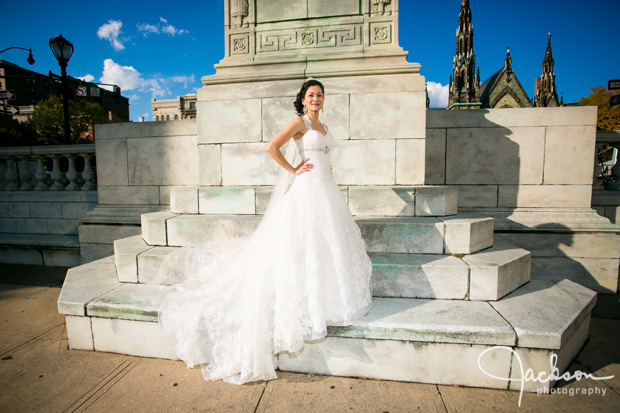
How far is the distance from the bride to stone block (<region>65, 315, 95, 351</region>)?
0.92m

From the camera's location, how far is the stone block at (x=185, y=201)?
Answer: 4.52 meters

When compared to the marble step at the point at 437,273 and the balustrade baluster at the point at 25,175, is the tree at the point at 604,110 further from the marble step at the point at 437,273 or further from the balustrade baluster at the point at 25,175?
the balustrade baluster at the point at 25,175

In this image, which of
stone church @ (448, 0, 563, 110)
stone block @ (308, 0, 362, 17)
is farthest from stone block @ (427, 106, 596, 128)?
stone church @ (448, 0, 563, 110)

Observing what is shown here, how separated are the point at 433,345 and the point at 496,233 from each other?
11.2ft

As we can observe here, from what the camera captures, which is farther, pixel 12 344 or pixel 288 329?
pixel 12 344

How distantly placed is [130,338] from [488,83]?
6395 centimetres

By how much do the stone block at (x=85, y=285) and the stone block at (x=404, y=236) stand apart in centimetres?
313

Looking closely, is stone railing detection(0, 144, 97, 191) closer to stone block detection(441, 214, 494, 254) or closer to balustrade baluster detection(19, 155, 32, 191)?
balustrade baluster detection(19, 155, 32, 191)

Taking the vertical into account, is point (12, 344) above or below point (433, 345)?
below

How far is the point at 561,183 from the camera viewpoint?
506 centimetres

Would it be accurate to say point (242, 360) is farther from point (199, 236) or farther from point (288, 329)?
point (199, 236)

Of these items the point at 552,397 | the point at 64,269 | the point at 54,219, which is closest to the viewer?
the point at 552,397

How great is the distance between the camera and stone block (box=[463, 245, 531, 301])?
9.71ft

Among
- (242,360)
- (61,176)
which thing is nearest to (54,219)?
(61,176)
